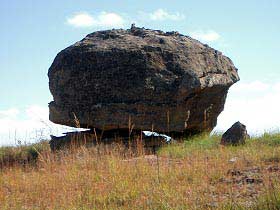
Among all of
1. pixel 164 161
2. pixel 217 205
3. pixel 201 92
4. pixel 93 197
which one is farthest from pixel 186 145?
pixel 217 205

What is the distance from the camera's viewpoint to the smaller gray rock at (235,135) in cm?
1282

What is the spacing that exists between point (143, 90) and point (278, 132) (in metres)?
4.21

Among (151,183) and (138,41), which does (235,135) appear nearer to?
(138,41)

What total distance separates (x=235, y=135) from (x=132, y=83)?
3.09 m

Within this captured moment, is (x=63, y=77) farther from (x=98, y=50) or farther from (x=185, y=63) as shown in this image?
(x=185, y=63)

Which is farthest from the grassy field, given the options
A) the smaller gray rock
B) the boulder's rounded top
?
the boulder's rounded top

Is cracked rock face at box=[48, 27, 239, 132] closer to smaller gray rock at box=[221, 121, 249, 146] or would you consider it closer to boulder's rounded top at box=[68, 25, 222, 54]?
boulder's rounded top at box=[68, 25, 222, 54]

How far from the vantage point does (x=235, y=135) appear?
12.9 metres

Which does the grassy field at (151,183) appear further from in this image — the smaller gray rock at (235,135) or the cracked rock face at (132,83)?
the cracked rock face at (132,83)

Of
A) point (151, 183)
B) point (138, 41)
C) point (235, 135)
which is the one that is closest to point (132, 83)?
point (138, 41)

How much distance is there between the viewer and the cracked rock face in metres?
12.9

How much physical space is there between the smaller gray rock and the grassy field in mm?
1203

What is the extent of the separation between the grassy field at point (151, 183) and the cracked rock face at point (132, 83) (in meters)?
1.61

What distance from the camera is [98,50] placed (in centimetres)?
1339
